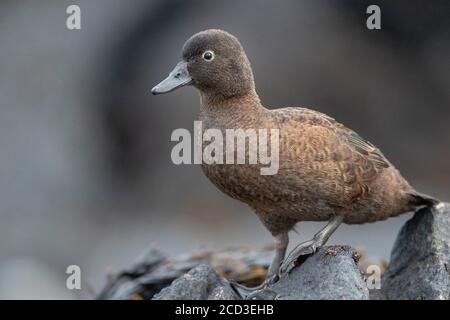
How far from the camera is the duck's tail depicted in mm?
6318

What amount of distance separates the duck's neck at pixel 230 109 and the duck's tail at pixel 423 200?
1.33 m

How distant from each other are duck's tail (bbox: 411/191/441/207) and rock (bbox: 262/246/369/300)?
1.14m

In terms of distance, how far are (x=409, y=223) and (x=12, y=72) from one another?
608cm

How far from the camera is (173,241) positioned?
10680 mm

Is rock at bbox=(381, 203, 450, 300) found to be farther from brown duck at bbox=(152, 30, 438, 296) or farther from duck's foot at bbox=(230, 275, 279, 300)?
duck's foot at bbox=(230, 275, 279, 300)

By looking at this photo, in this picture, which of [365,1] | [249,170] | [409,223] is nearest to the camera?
[249,170]

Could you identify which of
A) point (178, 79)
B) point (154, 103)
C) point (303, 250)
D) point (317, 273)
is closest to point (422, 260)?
point (303, 250)

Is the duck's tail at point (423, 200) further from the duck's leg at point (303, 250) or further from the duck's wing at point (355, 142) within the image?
the duck's leg at point (303, 250)

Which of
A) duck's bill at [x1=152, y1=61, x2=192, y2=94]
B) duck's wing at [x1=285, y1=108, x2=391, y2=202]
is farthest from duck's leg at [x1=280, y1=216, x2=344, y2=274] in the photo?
duck's bill at [x1=152, y1=61, x2=192, y2=94]

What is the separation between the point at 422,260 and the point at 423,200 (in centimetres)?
56

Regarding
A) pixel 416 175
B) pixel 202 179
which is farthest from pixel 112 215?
pixel 416 175

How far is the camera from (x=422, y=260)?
5969mm

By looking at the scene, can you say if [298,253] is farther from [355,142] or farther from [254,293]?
[355,142]

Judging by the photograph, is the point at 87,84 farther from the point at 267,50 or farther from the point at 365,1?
the point at 365,1
